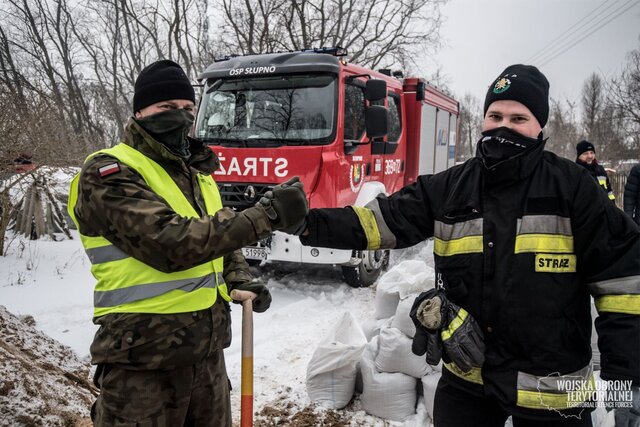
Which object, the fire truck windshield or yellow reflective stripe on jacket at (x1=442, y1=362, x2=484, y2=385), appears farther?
the fire truck windshield

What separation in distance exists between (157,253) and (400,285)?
110 inches

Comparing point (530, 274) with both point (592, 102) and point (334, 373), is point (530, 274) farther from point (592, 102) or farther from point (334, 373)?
point (592, 102)

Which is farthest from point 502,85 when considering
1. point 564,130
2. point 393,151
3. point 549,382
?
point 564,130

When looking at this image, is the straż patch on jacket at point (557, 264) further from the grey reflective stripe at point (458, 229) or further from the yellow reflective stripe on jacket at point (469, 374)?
the yellow reflective stripe on jacket at point (469, 374)

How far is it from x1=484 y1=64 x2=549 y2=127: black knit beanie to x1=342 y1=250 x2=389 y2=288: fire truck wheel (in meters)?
3.81

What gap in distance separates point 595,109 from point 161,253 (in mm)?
39197

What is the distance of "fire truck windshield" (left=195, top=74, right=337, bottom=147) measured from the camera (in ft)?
17.0

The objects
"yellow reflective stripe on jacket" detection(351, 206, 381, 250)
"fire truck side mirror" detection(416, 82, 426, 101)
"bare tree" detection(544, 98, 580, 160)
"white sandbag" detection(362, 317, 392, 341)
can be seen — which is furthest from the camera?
"bare tree" detection(544, 98, 580, 160)

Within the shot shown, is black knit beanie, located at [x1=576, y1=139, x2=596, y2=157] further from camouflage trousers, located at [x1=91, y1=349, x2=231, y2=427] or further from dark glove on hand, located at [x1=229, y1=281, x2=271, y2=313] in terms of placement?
camouflage trousers, located at [x1=91, y1=349, x2=231, y2=427]

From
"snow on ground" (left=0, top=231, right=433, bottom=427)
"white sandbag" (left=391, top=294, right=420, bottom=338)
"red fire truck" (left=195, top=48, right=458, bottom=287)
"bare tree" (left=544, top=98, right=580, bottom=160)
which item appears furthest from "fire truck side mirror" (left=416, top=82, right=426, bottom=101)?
"bare tree" (left=544, top=98, right=580, bottom=160)

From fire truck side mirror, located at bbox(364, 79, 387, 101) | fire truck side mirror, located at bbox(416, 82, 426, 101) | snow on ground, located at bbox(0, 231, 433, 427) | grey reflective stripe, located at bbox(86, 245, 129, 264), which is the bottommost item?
snow on ground, located at bbox(0, 231, 433, 427)

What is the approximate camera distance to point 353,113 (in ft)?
18.1

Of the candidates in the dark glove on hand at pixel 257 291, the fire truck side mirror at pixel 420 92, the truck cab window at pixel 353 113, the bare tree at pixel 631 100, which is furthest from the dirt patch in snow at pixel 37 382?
the bare tree at pixel 631 100

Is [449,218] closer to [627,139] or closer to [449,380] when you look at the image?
[449,380]
